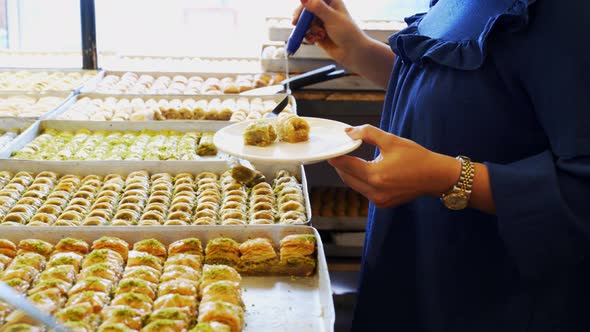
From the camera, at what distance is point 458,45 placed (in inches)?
66.4

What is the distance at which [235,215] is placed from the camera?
232cm

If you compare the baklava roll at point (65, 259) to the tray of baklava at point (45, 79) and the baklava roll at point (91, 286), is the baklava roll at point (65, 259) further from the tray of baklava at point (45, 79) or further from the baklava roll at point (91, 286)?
the tray of baklava at point (45, 79)

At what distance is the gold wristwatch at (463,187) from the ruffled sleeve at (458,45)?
25 centimetres

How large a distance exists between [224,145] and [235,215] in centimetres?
49

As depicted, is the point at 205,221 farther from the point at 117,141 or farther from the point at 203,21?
the point at 203,21

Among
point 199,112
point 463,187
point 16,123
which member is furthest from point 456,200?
point 16,123

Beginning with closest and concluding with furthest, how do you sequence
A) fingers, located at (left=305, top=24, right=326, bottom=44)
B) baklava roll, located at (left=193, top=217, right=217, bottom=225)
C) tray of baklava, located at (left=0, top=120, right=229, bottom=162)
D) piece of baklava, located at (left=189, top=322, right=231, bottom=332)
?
piece of baklava, located at (left=189, top=322, right=231, bottom=332) < baklava roll, located at (left=193, top=217, right=217, bottom=225) < fingers, located at (left=305, top=24, right=326, bottom=44) < tray of baklava, located at (left=0, top=120, right=229, bottom=162)

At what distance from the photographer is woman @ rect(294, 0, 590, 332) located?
1.49 m

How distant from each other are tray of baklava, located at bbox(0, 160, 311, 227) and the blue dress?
433 millimetres

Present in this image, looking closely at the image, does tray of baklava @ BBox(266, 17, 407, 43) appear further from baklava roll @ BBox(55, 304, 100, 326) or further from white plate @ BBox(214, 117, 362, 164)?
baklava roll @ BBox(55, 304, 100, 326)

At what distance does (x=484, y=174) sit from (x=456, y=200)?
0.09 m

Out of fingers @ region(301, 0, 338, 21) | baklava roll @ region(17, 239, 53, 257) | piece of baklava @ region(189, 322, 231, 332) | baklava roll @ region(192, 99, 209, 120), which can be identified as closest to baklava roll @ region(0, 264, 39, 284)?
baklava roll @ region(17, 239, 53, 257)

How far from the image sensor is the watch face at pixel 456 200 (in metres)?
1.58

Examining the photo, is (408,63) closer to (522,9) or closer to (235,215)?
(522,9)
